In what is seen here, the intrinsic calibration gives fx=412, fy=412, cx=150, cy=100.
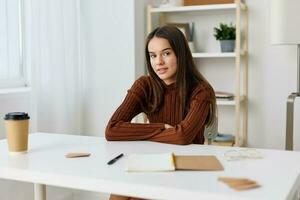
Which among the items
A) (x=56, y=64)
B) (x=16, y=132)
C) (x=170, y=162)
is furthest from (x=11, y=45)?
(x=170, y=162)

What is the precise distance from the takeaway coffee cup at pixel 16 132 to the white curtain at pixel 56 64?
113 cm

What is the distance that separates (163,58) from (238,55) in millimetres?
1152

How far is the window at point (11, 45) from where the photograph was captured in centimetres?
241

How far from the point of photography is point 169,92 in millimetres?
1867

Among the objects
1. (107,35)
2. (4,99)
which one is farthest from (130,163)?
(107,35)

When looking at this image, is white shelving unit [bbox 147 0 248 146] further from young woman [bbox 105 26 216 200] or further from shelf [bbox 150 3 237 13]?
young woman [bbox 105 26 216 200]

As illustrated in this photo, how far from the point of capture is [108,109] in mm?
3031

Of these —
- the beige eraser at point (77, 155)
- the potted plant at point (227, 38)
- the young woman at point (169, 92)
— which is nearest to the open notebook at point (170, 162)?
the beige eraser at point (77, 155)

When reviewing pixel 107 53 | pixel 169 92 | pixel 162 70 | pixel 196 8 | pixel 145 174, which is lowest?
pixel 145 174

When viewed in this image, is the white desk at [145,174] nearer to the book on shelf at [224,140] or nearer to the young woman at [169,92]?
the young woman at [169,92]

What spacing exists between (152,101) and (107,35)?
1.24m

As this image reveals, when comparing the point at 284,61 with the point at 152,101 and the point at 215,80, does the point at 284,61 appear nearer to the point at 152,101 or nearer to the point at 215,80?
the point at 215,80

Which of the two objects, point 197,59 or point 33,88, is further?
point 197,59

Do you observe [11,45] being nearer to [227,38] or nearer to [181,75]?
[181,75]
